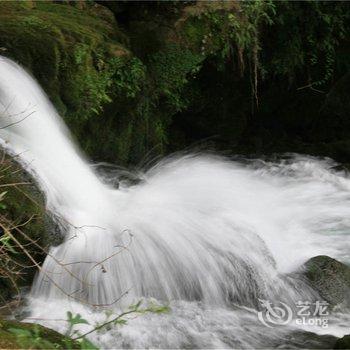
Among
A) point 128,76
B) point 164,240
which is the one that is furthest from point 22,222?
point 128,76

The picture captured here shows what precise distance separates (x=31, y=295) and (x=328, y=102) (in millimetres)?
5184

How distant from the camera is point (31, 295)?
4117mm

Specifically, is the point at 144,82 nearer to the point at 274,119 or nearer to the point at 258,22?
the point at 258,22

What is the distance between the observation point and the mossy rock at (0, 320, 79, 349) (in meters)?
2.48

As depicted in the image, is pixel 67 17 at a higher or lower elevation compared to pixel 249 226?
higher

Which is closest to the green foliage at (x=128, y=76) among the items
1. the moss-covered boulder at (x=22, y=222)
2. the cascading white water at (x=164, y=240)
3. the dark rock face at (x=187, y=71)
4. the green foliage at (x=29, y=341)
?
the dark rock face at (x=187, y=71)

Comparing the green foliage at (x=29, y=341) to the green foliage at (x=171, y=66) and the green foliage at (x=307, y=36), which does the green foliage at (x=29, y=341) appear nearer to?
the green foliage at (x=171, y=66)

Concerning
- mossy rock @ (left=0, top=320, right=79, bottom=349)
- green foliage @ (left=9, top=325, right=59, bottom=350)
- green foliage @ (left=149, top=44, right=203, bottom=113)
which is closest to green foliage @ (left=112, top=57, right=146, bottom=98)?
green foliage @ (left=149, top=44, right=203, bottom=113)

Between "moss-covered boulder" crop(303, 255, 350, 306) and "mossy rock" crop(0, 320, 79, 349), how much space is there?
6.99ft

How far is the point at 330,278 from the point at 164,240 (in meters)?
1.26

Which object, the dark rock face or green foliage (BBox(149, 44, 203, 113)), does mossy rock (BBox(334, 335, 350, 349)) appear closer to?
the dark rock face

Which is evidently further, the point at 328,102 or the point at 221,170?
the point at 328,102

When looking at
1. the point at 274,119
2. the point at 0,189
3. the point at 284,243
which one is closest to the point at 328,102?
the point at 274,119

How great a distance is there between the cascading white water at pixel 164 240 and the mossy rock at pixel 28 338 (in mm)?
508
